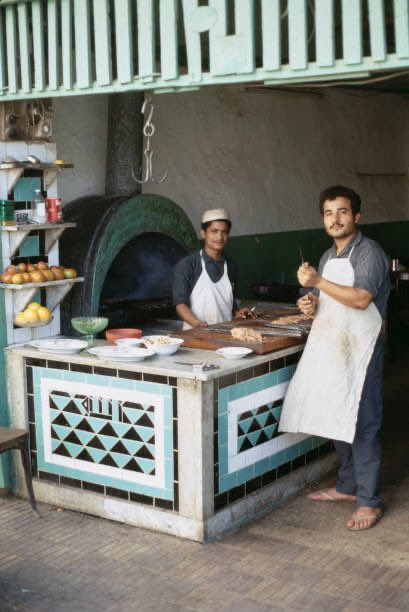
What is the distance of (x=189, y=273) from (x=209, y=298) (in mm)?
245

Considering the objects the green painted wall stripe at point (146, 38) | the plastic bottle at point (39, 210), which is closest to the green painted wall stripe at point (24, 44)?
the green painted wall stripe at point (146, 38)

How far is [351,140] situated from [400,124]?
5.50 feet

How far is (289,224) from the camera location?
955 centimetres

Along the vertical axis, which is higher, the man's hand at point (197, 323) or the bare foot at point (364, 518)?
the man's hand at point (197, 323)

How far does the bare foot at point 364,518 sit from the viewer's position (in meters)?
5.03

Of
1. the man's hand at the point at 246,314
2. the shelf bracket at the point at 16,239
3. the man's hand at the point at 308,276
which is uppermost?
the shelf bracket at the point at 16,239

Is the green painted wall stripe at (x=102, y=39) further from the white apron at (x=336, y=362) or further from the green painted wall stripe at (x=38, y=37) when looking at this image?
the white apron at (x=336, y=362)

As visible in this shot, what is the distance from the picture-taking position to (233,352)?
16.7ft

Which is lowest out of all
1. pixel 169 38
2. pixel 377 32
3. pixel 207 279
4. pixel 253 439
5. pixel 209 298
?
pixel 253 439

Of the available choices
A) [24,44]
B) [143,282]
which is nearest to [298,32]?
[24,44]

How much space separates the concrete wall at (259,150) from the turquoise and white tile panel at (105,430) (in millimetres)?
1921

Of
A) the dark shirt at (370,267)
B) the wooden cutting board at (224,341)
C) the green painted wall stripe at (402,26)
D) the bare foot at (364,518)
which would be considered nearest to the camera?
the green painted wall stripe at (402,26)

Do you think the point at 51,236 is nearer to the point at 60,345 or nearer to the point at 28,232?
the point at 28,232

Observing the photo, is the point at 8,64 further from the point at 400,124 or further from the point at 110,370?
the point at 400,124
